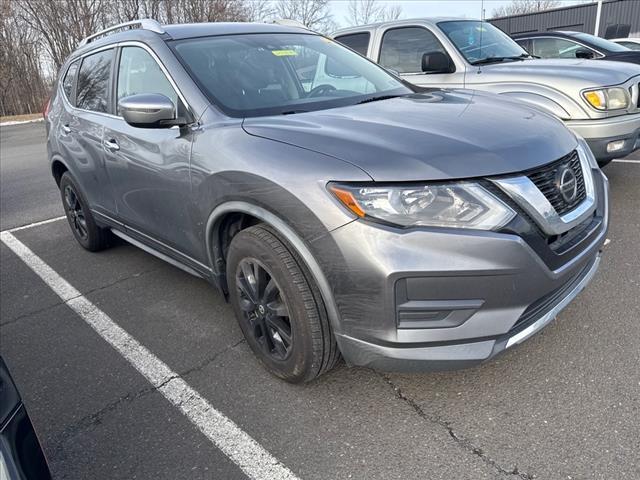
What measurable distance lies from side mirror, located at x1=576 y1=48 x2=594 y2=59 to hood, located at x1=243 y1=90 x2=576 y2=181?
→ 6.07m

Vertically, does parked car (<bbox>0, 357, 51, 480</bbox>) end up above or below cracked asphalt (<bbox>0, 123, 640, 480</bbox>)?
above

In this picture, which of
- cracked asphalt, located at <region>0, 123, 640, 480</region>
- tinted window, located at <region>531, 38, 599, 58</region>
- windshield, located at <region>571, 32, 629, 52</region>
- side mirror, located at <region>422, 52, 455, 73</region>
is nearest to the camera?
cracked asphalt, located at <region>0, 123, 640, 480</region>

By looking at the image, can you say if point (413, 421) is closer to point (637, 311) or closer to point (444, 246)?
point (444, 246)

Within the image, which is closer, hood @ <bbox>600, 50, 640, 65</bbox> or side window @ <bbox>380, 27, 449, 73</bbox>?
side window @ <bbox>380, 27, 449, 73</bbox>

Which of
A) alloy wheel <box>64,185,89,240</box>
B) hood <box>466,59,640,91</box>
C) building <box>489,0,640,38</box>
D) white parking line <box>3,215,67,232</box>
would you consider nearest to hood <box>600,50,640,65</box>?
hood <box>466,59,640,91</box>

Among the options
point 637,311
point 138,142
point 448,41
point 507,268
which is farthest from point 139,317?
point 448,41

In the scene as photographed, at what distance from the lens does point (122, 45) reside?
11.2ft

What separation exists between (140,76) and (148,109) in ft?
2.61

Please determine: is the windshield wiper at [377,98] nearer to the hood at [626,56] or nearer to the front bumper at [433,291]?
the front bumper at [433,291]

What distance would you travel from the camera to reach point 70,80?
442cm

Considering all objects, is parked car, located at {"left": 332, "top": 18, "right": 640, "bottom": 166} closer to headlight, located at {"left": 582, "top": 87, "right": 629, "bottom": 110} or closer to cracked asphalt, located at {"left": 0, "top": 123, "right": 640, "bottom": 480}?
headlight, located at {"left": 582, "top": 87, "right": 629, "bottom": 110}

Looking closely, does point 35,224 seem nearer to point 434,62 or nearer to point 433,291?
point 434,62

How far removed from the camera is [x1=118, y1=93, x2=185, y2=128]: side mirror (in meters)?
2.54

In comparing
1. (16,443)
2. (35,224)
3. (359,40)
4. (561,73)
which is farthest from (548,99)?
(35,224)
